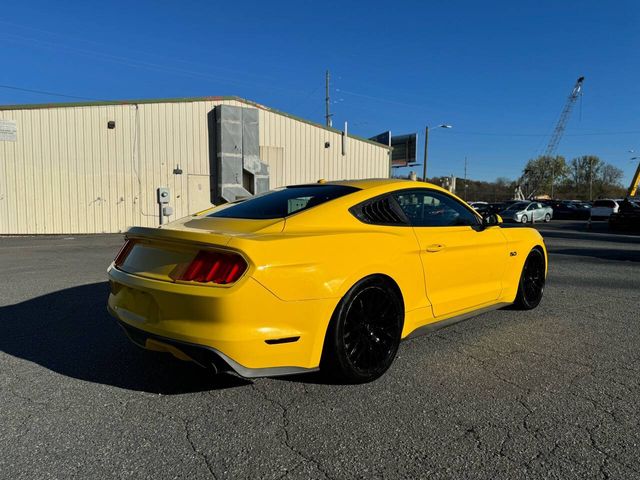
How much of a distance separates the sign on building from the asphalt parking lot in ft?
53.7

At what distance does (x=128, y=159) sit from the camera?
61.2 feet

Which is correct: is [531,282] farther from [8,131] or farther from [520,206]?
[520,206]

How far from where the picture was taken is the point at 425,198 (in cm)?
393

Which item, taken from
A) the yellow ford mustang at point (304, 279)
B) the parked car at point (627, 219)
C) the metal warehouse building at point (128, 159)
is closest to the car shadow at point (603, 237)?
the parked car at point (627, 219)

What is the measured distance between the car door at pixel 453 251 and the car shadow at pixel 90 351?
1.73m

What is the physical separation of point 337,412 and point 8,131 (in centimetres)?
→ 1961

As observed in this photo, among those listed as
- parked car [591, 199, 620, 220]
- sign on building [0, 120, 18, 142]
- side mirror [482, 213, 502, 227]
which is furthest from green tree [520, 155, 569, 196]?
side mirror [482, 213, 502, 227]

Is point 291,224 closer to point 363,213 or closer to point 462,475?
point 363,213

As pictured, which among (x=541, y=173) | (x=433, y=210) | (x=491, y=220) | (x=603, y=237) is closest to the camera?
(x=433, y=210)

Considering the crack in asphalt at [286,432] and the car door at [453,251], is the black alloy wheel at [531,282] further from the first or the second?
the crack in asphalt at [286,432]

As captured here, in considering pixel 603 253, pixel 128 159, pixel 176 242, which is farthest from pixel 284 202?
pixel 128 159

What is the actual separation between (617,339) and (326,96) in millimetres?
45529

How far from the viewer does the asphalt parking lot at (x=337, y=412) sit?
2201 millimetres

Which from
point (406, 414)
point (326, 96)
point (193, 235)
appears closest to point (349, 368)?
point (406, 414)
